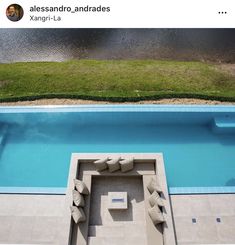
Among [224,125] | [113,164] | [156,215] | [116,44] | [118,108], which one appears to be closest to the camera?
[156,215]

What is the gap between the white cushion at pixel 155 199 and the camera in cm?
811

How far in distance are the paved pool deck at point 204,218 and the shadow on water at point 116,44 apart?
8.19m

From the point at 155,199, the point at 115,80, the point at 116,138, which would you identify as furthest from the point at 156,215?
the point at 115,80

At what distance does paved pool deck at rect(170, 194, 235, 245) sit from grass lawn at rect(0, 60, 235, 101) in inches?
187

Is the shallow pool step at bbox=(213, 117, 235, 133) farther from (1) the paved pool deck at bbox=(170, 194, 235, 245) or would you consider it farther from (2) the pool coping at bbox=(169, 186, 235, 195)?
(1) the paved pool deck at bbox=(170, 194, 235, 245)

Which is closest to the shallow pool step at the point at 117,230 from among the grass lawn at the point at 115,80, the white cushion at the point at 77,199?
the white cushion at the point at 77,199

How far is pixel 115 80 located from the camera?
526 inches

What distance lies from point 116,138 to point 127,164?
2429mm

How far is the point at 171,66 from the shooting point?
46.9 feet

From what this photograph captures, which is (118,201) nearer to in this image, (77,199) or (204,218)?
(77,199)

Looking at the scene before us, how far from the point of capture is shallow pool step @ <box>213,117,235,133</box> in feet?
36.3
